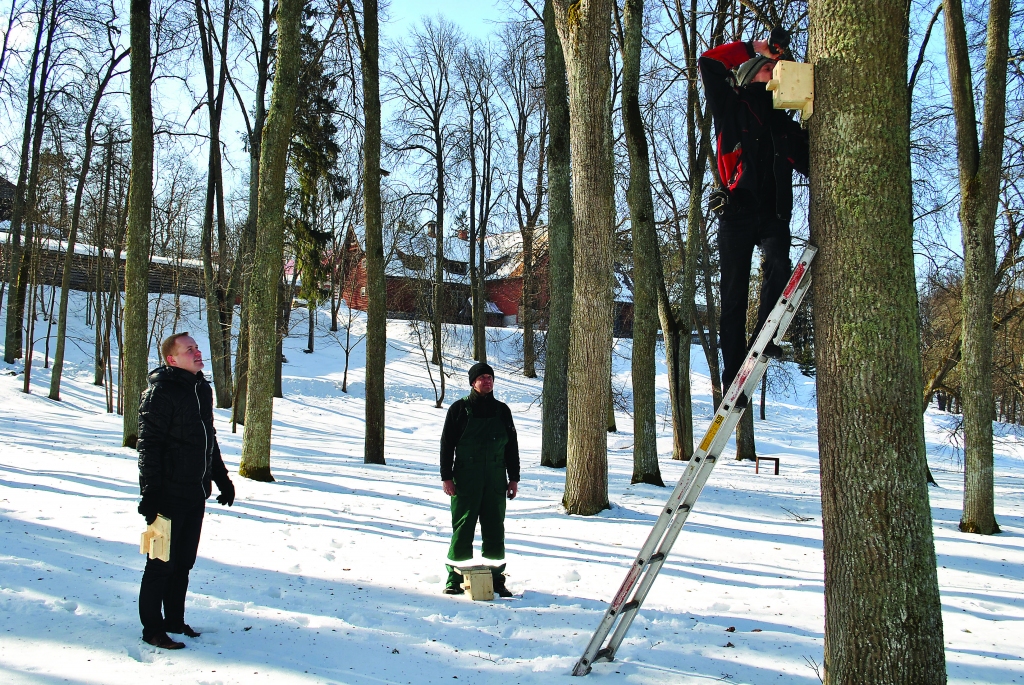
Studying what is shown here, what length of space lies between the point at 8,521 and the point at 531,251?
25.1 meters

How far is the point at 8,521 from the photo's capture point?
6738 mm

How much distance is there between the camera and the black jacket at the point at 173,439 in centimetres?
422

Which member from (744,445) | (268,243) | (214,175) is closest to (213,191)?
(214,175)

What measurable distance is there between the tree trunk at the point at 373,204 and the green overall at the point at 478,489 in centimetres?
761

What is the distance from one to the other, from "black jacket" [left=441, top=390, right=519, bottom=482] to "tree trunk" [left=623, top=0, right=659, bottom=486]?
18.4 feet

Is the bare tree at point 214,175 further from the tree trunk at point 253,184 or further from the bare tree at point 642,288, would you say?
the bare tree at point 642,288

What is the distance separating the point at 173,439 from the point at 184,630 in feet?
3.70

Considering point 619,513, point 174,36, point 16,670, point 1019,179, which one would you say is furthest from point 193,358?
point 1019,179

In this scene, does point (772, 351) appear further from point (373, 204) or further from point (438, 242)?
point (438, 242)

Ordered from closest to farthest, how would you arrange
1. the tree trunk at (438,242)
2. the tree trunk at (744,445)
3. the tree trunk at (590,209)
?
the tree trunk at (590,209), the tree trunk at (744,445), the tree trunk at (438,242)

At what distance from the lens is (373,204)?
42.4ft

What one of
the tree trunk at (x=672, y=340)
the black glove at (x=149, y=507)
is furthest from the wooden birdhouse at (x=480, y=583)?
the tree trunk at (x=672, y=340)

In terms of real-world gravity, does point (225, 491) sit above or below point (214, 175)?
below

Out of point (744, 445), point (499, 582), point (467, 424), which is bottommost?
point (744, 445)
